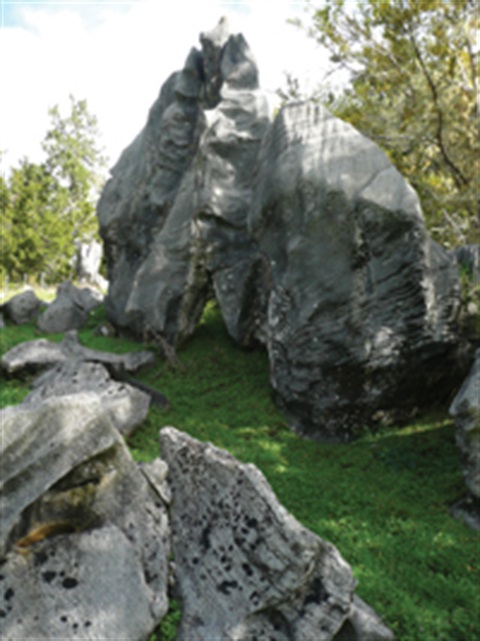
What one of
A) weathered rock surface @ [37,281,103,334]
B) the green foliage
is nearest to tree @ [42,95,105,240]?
the green foliage

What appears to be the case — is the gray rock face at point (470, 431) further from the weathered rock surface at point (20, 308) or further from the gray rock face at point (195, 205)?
the weathered rock surface at point (20, 308)

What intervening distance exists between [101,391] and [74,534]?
4746mm

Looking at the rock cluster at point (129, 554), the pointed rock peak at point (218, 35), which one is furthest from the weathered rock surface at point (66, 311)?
the rock cluster at point (129, 554)

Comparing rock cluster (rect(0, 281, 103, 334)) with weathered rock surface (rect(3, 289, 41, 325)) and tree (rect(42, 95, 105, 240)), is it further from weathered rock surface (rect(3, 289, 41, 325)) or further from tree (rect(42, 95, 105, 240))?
tree (rect(42, 95, 105, 240))

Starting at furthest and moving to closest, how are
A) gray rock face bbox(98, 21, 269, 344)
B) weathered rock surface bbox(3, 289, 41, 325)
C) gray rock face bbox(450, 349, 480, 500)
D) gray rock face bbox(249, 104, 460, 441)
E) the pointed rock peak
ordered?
1. weathered rock surface bbox(3, 289, 41, 325)
2. the pointed rock peak
3. gray rock face bbox(98, 21, 269, 344)
4. gray rock face bbox(249, 104, 460, 441)
5. gray rock face bbox(450, 349, 480, 500)

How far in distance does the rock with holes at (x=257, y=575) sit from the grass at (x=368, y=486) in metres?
0.33

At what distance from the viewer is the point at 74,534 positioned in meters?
4.75

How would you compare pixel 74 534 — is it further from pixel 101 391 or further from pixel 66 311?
pixel 66 311

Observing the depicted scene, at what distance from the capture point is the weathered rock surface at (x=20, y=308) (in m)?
16.9

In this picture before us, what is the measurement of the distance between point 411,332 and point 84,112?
44.5m

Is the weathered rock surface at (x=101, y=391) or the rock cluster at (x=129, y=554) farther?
the weathered rock surface at (x=101, y=391)

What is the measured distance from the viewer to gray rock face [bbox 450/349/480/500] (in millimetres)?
6352

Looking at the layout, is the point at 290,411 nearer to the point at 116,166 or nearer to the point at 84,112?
the point at 116,166

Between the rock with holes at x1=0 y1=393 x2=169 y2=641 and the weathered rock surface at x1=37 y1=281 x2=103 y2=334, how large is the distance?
1196 centimetres
